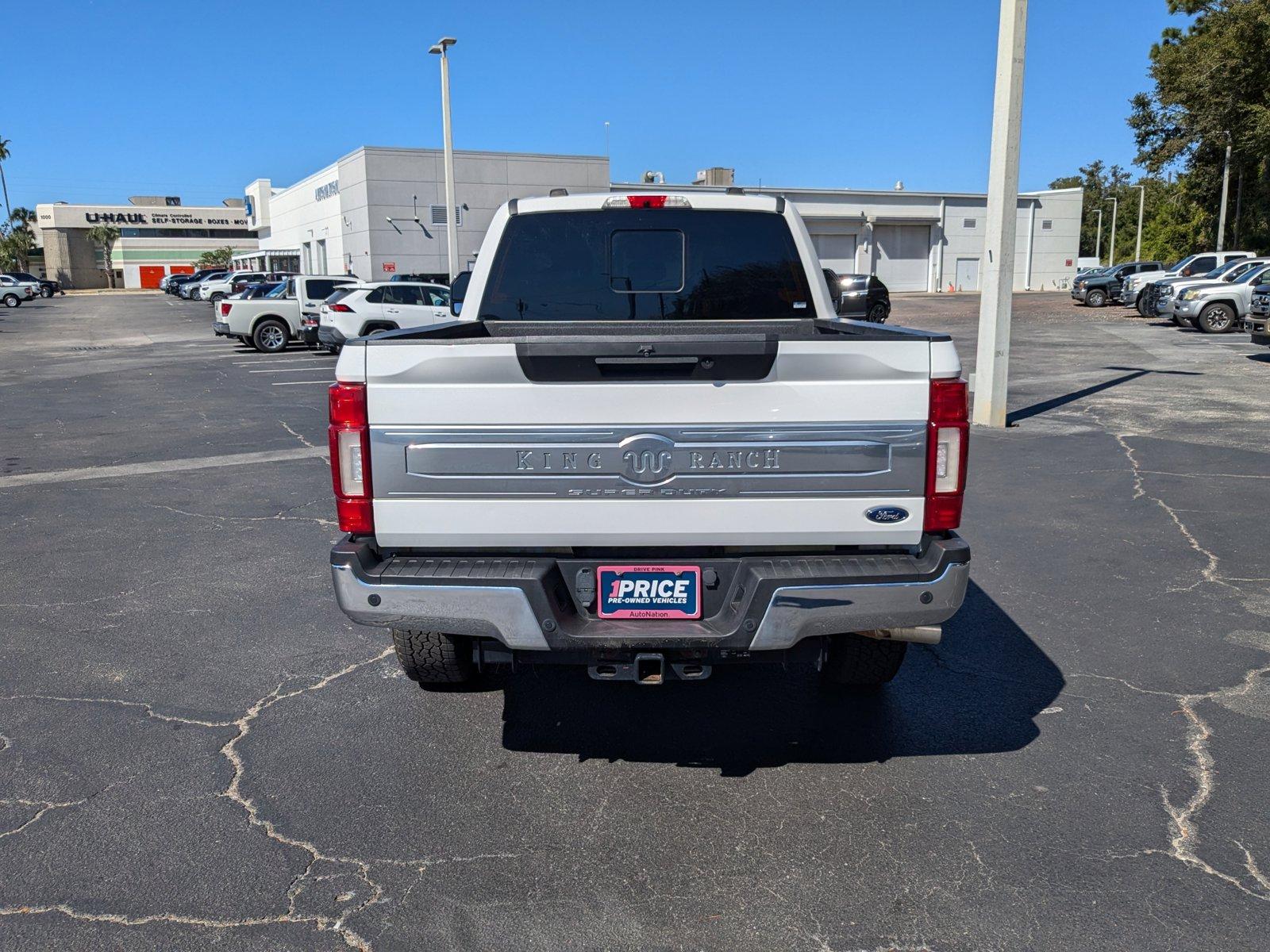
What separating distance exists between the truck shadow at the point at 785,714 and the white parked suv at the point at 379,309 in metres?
18.1

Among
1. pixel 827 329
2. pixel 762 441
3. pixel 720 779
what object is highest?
pixel 827 329

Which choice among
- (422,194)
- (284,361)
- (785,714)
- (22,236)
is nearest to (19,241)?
(22,236)

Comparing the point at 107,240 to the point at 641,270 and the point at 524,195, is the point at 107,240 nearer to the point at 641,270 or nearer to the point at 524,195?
the point at 524,195

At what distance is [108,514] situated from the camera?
27.1 feet

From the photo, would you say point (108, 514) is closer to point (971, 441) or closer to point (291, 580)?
point (291, 580)

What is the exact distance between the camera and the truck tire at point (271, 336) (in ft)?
84.7

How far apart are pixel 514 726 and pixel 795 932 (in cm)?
174

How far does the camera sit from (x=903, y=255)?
215ft

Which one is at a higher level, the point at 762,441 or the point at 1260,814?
the point at 762,441

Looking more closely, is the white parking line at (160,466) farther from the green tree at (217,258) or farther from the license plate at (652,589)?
the green tree at (217,258)

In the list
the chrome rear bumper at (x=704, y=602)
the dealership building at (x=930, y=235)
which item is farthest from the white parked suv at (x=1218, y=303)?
the dealership building at (x=930, y=235)

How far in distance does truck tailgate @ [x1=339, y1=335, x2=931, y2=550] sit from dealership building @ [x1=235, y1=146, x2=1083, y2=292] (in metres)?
40.8

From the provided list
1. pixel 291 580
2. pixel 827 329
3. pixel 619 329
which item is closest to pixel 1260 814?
pixel 827 329

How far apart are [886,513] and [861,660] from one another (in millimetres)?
1002
